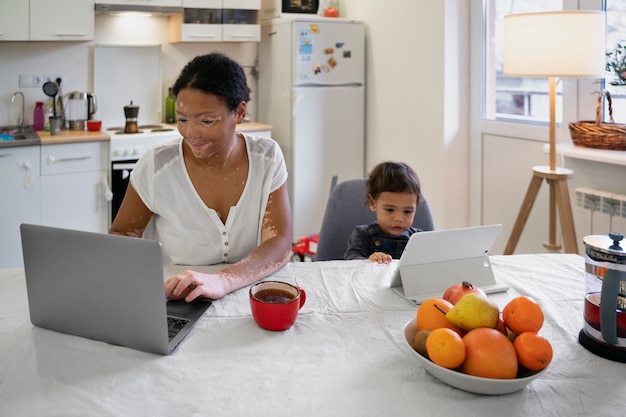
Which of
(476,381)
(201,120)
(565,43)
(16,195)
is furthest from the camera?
(16,195)

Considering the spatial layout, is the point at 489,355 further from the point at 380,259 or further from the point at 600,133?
the point at 600,133

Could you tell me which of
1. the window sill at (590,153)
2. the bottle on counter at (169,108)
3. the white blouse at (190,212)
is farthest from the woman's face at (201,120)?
the bottle on counter at (169,108)

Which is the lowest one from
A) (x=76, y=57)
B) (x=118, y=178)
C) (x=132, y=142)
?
(x=118, y=178)

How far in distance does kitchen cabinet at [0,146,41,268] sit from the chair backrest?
2.01 meters

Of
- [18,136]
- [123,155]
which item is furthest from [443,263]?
[18,136]

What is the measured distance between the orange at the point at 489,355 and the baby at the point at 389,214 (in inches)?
33.8

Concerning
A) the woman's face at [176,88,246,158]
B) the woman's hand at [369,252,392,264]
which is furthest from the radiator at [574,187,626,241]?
the woman's face at [176,88,246,158]

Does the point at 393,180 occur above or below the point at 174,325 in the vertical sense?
above

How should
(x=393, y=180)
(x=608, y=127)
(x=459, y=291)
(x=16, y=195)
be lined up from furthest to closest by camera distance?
(x=16, y=195) < (x=608, y=127) < (x=393, y=180) < (x=459, y=291)

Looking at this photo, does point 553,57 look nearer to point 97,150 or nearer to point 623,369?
point 623,369

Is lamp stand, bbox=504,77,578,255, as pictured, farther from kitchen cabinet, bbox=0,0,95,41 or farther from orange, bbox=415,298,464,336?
kitchen cabinet, bbox=0,0,95,41

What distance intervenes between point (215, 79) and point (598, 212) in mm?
1976

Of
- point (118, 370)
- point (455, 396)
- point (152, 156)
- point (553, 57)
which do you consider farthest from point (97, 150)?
point (455, 396)

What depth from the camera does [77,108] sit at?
388 centimetres
